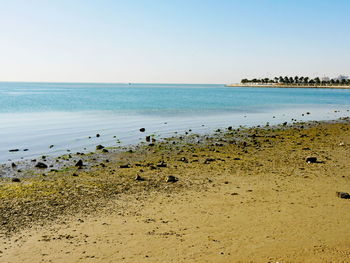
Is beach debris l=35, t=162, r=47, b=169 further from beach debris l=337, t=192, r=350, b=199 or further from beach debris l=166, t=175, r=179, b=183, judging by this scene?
beach debris l=337, t=192, r=350, b=199

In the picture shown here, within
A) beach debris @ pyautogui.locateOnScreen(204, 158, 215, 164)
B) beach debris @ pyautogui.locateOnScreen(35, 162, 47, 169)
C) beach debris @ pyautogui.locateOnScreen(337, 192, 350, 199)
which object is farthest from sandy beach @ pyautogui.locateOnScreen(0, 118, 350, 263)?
beach debris @ pyautogui.locateOnScreen(35, 162, 47, 169)

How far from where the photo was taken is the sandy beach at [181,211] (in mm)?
8359

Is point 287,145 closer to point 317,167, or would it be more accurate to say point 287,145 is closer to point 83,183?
point 317,167

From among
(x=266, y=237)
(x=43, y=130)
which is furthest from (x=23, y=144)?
(x=266, y=237)

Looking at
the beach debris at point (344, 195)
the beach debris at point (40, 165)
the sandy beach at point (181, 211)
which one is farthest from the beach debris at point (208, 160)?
the beach debris at point (40, 165)

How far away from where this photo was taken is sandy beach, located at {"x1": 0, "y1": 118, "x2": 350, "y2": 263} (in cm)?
836

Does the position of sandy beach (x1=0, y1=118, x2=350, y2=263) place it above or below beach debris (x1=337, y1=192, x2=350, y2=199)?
below

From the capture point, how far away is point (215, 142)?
25.6 meters

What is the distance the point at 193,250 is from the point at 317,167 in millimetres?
10844

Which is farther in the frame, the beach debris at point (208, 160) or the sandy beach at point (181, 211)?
the beach debris at point (208, 160)

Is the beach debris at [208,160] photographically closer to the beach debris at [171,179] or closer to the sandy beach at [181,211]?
the sandy beach at [181,211]

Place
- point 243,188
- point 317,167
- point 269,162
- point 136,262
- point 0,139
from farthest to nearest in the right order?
point 0,139, point 269,162, point 317,167, point 243,188, point 136,262

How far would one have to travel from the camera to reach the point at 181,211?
11000 millimetres

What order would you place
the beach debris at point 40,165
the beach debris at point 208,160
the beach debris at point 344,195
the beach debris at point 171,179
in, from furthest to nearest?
the beach debris at point 208,160 < the beach debris at point 40,165 < the beach debris at point 171,179 < the beach debris at point 344,195
